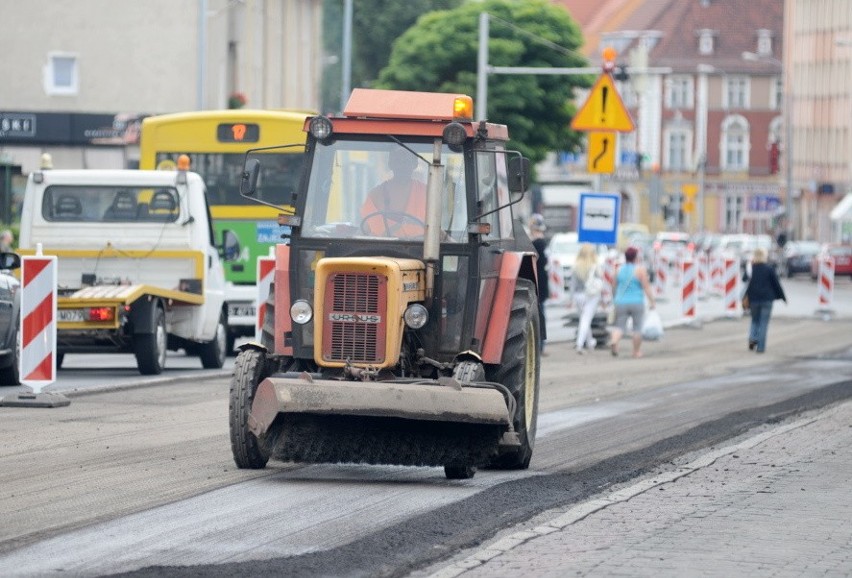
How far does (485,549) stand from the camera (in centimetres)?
921

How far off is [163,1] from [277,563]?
1885 inches

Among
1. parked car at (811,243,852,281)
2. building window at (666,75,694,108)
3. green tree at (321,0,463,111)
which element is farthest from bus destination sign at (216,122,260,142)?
building window at (666,75,694,108)

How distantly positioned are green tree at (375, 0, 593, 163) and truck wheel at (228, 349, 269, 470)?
60667 millimetres

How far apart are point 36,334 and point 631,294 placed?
41.9ft

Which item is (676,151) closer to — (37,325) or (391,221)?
(37,325)

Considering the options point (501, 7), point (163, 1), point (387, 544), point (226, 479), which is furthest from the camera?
point (501, 7)

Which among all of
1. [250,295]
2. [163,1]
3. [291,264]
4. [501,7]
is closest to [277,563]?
[291,264]

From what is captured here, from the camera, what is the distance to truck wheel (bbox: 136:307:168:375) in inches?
827

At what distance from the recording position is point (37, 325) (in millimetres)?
17031

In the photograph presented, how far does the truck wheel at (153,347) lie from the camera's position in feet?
68.9

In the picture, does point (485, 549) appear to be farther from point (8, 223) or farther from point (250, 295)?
point (8, 223)

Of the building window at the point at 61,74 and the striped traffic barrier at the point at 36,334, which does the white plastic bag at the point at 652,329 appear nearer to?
the striped traffic barrier at the point at 36,334

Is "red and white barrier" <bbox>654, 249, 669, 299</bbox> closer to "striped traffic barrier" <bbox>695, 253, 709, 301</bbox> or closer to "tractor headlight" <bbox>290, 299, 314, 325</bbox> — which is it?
"striped traffic barrier" <bbox>695, 253, 709, 301</bbox>

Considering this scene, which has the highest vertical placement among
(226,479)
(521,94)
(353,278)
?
(521,94)
